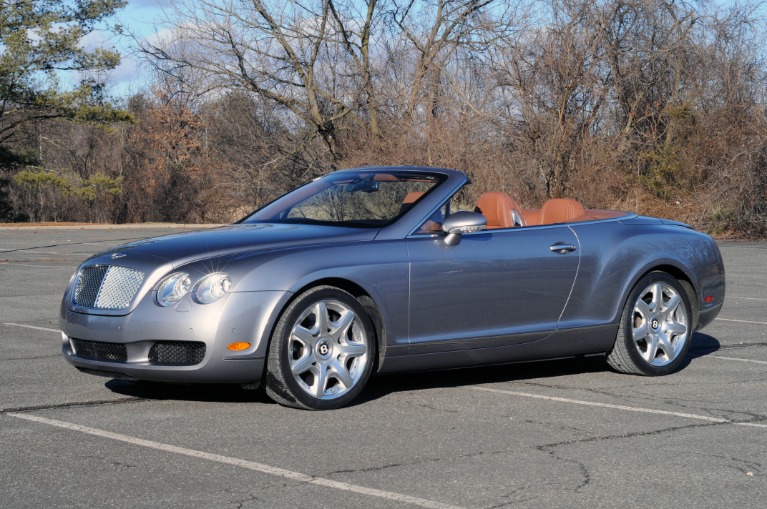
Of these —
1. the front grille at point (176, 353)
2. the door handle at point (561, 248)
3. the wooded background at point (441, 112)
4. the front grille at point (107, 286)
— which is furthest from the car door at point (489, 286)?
the wooded background at point (441, 112)

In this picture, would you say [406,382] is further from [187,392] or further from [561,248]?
[187,392]

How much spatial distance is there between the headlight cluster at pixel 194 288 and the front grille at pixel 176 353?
243mm

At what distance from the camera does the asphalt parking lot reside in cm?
479

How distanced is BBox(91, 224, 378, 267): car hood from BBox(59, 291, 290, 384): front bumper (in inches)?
13.4

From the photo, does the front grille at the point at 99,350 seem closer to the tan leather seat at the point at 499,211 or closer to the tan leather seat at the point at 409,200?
the tan leather seat at the point at 409,200

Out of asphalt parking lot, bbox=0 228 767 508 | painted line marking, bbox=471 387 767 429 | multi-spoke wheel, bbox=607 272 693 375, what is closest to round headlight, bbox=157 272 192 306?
asphalt parking lot, bbox=0 228 767 508

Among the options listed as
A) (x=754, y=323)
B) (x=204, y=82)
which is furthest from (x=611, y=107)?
(x=754, y=323)

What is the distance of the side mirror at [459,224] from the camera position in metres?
7.09

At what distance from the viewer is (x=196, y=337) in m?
6.28

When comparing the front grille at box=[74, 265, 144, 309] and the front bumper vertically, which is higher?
the front grille at box=[74, 265, 144, 309]

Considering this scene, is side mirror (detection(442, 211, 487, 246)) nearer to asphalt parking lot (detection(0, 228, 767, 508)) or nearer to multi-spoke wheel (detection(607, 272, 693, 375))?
asphalt parking lot (detection(0, 228, 767, 508))

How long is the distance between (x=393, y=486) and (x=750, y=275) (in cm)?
1450

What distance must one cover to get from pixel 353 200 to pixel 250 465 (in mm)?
2812

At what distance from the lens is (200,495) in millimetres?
4703
